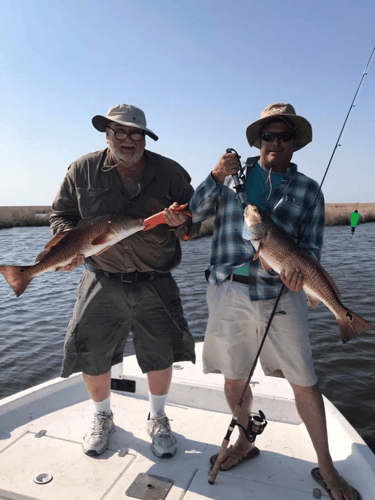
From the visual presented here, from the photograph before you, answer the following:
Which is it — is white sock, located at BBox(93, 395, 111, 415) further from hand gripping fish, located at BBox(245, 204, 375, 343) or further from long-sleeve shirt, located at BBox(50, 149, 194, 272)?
hand gripping fish, located at BBox(245, 204, 375, 343)

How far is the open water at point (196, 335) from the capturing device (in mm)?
7332

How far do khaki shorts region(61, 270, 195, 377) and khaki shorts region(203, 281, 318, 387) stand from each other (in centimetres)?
47

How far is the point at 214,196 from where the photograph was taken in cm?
331

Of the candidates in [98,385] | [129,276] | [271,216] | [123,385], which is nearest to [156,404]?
[98,385]

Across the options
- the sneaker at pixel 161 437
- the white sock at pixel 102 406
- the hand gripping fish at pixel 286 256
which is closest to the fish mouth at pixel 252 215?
the hand gripping fish at pixel 286 256

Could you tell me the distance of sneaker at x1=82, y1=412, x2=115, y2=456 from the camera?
3.69m

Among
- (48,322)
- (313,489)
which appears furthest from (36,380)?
(313,489)

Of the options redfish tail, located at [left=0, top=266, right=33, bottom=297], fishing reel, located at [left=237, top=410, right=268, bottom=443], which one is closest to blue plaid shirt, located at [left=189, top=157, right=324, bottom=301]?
fishing reel, located at [left=237, top=410, right=268, bottom=443]

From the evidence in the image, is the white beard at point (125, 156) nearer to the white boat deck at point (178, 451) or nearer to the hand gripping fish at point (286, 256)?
the hand gripping fish at point (286, 256)

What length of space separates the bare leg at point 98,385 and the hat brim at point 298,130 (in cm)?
241

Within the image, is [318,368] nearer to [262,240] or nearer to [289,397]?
[289,397]

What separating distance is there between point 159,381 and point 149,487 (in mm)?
876

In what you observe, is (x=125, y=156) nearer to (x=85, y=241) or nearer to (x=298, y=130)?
(x=85, y=241)

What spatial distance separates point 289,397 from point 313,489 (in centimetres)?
114
